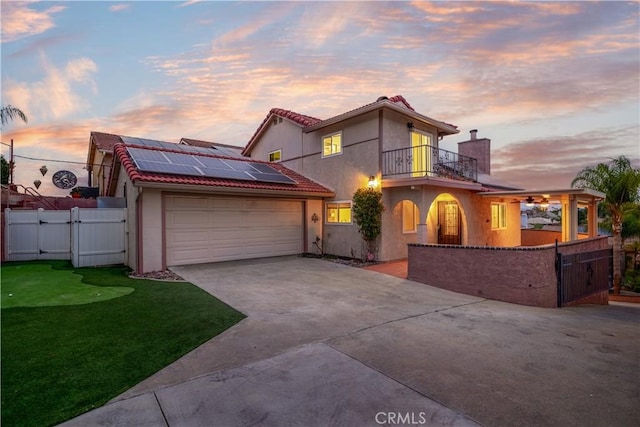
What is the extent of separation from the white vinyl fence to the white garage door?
2195 millimetres

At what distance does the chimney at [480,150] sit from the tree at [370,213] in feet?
36.4

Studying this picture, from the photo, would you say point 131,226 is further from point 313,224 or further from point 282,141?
point 282,141

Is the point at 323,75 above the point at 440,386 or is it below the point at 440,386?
above

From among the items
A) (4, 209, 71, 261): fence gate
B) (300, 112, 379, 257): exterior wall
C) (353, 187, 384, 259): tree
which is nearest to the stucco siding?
(300, 112, 379, 257): exterior wall

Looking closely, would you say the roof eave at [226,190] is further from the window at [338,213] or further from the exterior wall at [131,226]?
the exterior wall at [131,226]

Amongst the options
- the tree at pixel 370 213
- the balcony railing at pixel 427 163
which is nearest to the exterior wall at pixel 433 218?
the tree at pixel 370 213

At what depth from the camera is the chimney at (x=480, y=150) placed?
19.3 meters

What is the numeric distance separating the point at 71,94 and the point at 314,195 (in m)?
11.3

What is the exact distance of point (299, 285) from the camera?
26.4 ft

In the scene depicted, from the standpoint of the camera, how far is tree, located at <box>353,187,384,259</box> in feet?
36.9

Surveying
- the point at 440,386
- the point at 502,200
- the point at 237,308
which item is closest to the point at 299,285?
the point at 237,308

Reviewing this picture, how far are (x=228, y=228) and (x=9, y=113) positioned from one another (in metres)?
10.6

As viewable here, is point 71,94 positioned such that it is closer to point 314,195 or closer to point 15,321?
point 314,195

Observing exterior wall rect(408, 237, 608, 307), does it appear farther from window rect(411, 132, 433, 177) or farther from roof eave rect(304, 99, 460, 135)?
roof eave rect(304, 99, 460, 135)
